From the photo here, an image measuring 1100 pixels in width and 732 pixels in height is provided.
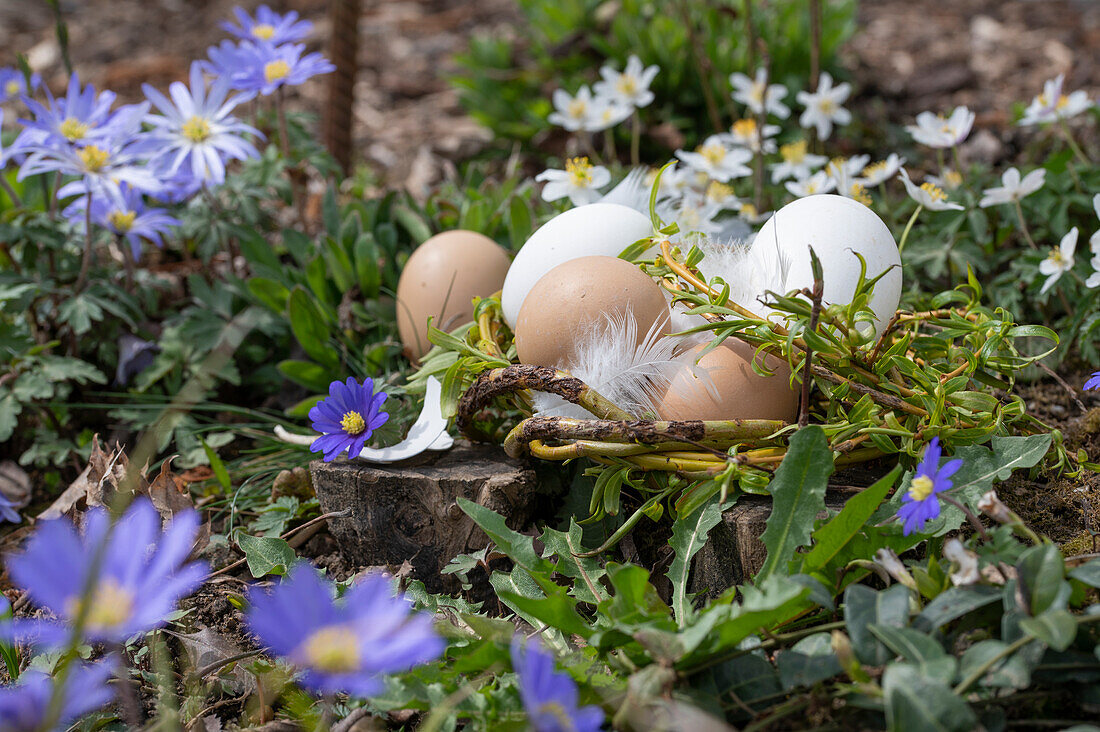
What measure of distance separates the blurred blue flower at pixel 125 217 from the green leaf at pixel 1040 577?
82.5 inches

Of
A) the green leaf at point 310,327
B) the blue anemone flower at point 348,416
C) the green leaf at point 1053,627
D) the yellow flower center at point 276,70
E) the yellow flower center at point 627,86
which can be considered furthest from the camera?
the yellow flower center at point 627,86

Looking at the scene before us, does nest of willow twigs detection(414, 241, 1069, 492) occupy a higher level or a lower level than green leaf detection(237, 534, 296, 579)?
higher

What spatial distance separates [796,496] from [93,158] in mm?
1784

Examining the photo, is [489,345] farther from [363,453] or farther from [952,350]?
[952,350]

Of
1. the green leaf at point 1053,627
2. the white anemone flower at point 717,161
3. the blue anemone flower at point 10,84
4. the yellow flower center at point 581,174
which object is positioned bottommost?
the green leaf at point 1053,627

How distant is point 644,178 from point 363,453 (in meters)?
1.01

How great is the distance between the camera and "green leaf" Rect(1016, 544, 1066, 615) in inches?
42.6

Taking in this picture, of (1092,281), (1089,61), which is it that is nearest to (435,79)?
(1089,61)

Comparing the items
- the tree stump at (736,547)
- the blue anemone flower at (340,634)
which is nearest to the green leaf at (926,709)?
the tree stump at (736,547)

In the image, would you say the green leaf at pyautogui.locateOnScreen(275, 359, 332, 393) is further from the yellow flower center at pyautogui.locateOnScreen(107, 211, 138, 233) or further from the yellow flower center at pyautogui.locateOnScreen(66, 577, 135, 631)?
the yellow flower center at pyautogui.locateOnScreen(66, 577, 135, 631)

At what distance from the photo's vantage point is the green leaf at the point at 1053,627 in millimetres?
997

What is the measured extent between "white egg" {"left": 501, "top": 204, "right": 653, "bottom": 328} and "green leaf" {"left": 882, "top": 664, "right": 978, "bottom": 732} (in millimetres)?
1012

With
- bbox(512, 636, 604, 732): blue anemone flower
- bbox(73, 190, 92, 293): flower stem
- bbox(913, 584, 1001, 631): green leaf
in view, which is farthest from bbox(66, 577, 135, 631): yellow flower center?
bbox(73, 190, 92, 293): flower stem

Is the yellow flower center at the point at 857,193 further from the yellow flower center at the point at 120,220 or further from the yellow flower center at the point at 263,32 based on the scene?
the yellow flower center at the point at 120,220
